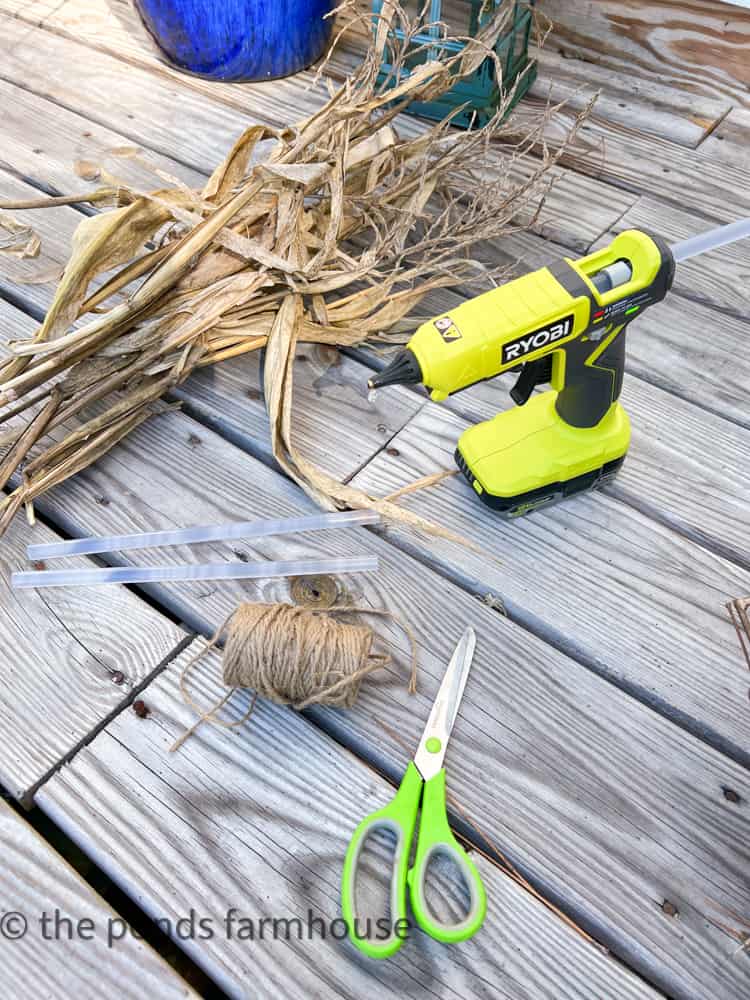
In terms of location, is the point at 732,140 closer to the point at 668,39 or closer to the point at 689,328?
the point at 668,39

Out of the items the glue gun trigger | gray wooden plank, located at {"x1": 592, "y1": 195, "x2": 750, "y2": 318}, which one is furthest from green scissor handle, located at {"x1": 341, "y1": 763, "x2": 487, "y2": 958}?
gray wooden plank, located at {"x1": 592, "y1": 195, "x2": 750, "y2": 318}

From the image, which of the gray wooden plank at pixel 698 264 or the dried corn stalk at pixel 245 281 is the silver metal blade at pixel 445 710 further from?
the gray wooden plank at pixel 698 264

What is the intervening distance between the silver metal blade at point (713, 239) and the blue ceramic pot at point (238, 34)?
37.9 inches

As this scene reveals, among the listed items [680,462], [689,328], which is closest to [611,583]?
[680,462]

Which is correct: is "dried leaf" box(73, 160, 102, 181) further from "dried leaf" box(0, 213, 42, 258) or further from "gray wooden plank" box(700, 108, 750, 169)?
"gray wooden plank" box(700, 108, 750, 169)

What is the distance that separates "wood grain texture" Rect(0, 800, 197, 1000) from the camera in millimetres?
566

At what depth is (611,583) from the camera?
785mm

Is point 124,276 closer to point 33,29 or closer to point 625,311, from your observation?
point 625,311

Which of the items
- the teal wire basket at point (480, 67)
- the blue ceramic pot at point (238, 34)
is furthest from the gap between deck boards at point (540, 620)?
the blue ceramic pot at point (238, 34)

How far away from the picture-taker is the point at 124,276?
910mm

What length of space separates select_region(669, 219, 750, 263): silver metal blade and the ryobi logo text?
0.40 ft

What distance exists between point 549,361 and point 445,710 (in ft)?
1.10

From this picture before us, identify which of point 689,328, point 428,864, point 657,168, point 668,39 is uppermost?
point 668,39

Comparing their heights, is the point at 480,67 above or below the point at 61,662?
above
